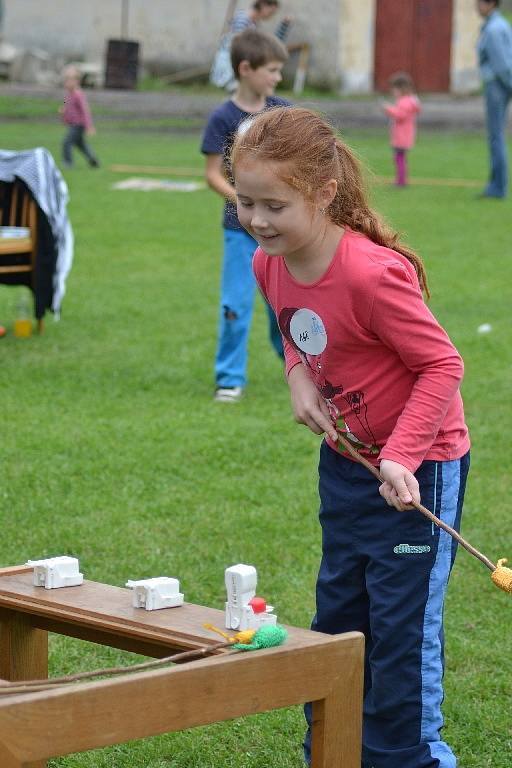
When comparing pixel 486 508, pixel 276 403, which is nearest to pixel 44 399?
pixel 276 403

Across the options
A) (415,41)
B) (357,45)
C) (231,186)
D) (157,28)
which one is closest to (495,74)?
(231,186)

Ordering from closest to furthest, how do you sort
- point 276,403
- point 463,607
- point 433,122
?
point 463,607, point 276,403, point 433,122

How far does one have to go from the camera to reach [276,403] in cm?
700

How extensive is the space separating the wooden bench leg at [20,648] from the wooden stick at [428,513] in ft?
2.94

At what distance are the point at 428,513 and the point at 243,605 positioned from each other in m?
0.44

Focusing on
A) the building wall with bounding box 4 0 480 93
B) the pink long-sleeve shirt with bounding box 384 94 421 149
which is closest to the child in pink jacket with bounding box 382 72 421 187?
the pink long-sleeve shirt with bounding box 384 94 421 149

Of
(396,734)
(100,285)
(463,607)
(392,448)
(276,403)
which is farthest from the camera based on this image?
(100,285)

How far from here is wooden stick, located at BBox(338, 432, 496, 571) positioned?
9.27 feet

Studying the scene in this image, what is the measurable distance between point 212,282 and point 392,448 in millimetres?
7722

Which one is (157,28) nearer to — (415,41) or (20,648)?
(415,41)

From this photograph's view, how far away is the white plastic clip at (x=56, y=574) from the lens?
3.06 metres

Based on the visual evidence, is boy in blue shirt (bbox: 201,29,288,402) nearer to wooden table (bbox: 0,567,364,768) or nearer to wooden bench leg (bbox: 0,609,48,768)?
wooden bench leg (bbox: 0,609,48,768)

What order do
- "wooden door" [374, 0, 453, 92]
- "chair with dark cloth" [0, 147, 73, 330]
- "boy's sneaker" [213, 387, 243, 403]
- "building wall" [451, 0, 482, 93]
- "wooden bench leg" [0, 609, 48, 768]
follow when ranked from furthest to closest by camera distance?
"building wall" [451, 0, 482, 93], "wooden door" [374, 0, 453, 92], "chair with dark cloth" [0, 147, 73, 330], "boy's sneaker" [213, 387, 243, 403], "wooden bench leg" [0, 609, 48, 768]

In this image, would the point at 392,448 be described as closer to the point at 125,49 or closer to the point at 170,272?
the point at 170,272
